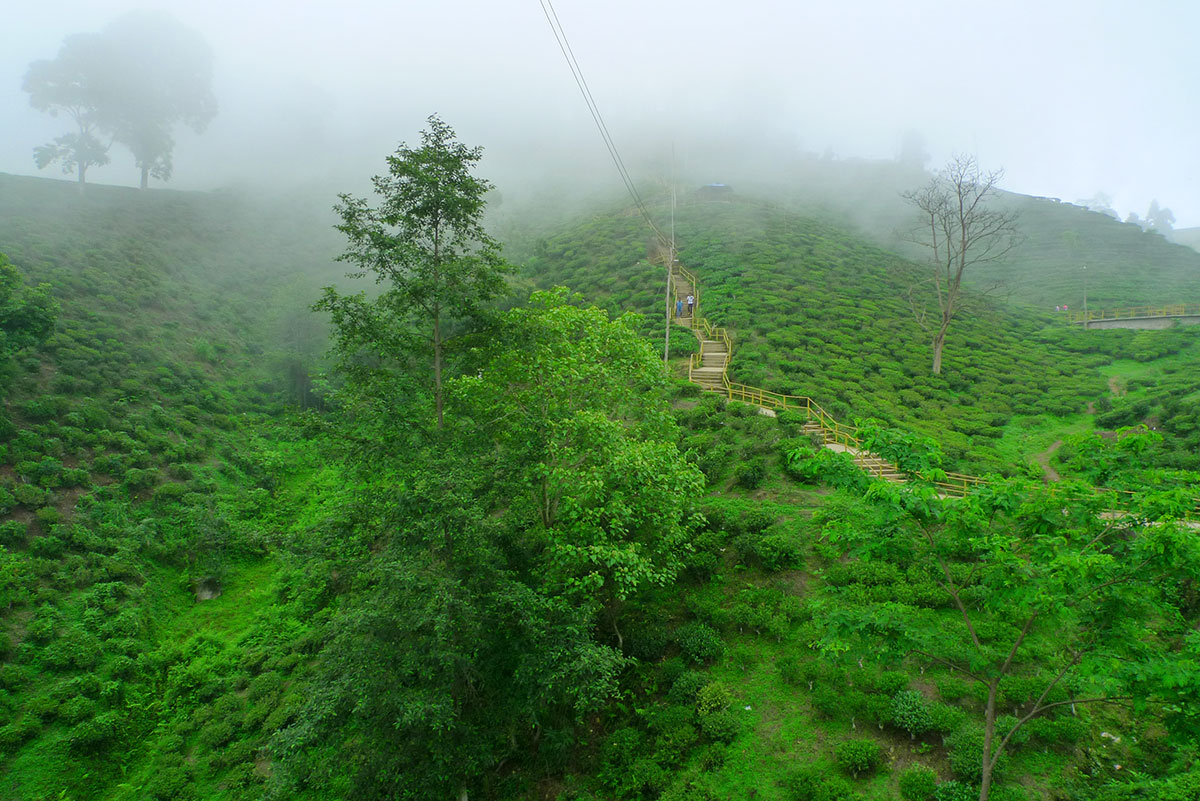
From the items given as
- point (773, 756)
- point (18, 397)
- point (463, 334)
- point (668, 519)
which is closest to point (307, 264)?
point (18, 397)

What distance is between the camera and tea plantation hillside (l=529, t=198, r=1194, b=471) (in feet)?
80.4

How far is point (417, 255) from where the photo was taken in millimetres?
11992

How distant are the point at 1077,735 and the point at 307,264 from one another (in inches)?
2569

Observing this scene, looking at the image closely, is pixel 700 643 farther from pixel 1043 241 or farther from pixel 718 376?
pixel 1043 241

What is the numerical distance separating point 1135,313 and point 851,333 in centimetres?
2694

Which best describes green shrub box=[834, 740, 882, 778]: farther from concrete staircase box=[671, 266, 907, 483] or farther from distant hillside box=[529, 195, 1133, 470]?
distant hillside box=[529, 195, 1133, 470]

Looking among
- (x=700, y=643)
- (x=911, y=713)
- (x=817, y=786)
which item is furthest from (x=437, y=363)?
(x=911, y=713)

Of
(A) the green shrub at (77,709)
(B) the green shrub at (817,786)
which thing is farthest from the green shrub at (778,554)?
(A) the green shrub at (77,709)

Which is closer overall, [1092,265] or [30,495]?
[30,495]

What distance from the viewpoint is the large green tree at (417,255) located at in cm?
1165

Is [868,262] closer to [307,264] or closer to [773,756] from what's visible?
[773,756]

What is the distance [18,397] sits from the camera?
819 inches

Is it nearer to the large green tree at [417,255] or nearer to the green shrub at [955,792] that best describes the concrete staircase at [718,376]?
the green shrub at [955,792]

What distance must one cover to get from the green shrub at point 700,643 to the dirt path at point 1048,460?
1489 cm
